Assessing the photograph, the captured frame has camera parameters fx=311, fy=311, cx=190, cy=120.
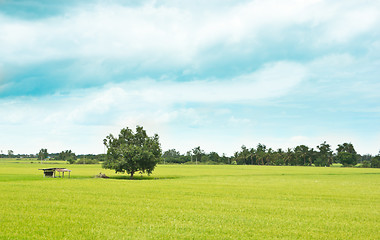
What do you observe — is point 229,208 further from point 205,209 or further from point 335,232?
point 335,232

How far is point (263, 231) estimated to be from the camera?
17.0 m

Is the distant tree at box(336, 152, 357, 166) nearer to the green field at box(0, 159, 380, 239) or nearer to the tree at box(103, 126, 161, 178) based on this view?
the tree at box(103, 126, 161, 178)

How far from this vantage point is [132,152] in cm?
6350

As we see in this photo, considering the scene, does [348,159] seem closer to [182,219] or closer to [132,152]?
[132,152]

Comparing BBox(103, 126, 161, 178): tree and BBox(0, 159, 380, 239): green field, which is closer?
BBox(0, 159, 380, 239): green field

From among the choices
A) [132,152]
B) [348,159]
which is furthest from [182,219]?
[348,159]

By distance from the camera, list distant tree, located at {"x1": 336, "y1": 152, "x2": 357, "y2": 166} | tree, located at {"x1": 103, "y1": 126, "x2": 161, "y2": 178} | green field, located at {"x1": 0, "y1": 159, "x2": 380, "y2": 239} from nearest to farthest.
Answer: green field, located at {"x1": 0, "y1": 159, "x2": 380, "y2": 239}
tree, located at {"x1": 103, "y1": 126, "x2": 161, "y2": 178}
distant tree, located at {"x1": 336, "y1": 152, "x2": 357, "y2": 166}

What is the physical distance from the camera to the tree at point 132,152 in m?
63.8

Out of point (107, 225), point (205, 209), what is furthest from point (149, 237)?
point (205, 209)

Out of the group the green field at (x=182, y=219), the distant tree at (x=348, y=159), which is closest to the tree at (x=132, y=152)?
the green field at (x=182, y=219)

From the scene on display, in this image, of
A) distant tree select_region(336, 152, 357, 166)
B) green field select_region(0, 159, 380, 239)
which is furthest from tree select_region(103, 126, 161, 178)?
distant tree select_region(336, 152, 357, 166)

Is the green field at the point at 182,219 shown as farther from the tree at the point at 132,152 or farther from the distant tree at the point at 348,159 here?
the distant tree at the point at 348,159

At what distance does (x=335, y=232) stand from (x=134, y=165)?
51.1 metres

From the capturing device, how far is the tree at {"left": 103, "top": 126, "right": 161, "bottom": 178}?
209 ft
